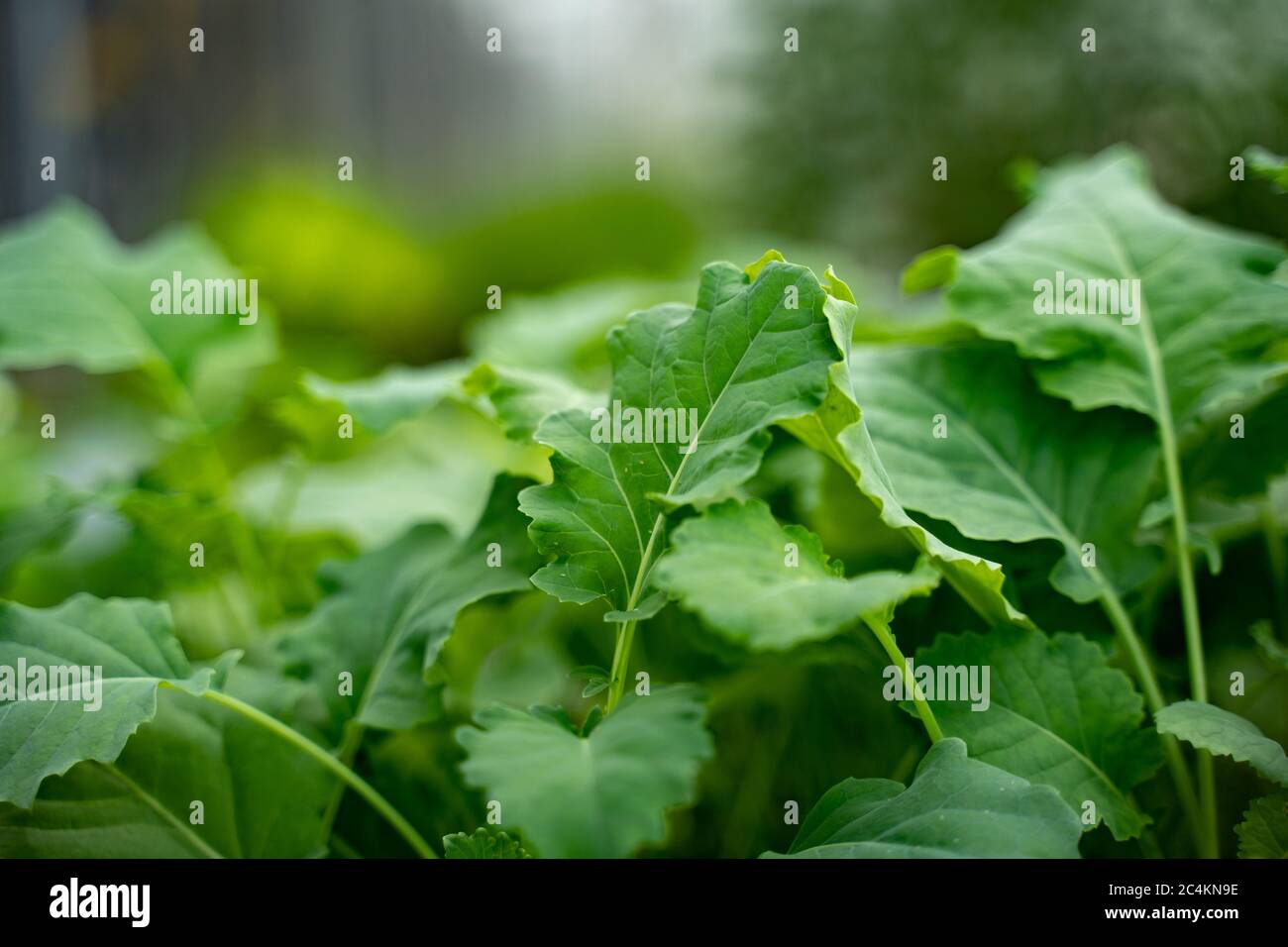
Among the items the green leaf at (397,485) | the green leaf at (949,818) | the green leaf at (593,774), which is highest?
the green leaf at (397,485)

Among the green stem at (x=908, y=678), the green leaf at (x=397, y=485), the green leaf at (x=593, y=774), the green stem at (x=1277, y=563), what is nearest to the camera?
the green leaf at (x=593, y=774)

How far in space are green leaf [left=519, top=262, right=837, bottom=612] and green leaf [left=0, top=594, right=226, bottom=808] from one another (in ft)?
0.66

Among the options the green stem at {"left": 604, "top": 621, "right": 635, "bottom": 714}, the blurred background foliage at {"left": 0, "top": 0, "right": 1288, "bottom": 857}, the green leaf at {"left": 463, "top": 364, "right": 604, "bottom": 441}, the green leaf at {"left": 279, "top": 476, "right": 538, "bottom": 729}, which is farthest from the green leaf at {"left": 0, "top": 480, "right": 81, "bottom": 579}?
the green stem at {"left": 604, "top": 621, "right": 635, "bottom": 714}

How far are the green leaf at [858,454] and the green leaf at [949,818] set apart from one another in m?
0.09

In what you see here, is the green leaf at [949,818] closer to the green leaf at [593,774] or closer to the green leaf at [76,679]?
the green leaf at [593,774]

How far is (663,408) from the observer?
0.52m

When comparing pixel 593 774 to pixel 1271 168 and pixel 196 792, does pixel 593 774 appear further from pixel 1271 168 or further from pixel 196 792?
pixel 1271 168

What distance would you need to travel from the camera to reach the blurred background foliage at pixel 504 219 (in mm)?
774

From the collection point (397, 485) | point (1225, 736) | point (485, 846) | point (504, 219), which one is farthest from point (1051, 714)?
point (504, 219)

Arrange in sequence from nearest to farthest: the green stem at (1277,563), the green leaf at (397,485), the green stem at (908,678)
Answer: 1. the green stem at (908,678)
2. the green stem at (1277,563)
3. the green leaf at (397,485)

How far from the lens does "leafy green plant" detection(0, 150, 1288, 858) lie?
1.49 feet

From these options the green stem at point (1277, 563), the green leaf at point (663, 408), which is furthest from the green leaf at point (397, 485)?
the green stem at point (1277, 563)

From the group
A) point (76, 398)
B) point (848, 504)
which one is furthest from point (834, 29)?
point (76, 398)

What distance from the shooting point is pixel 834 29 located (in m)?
2.07
